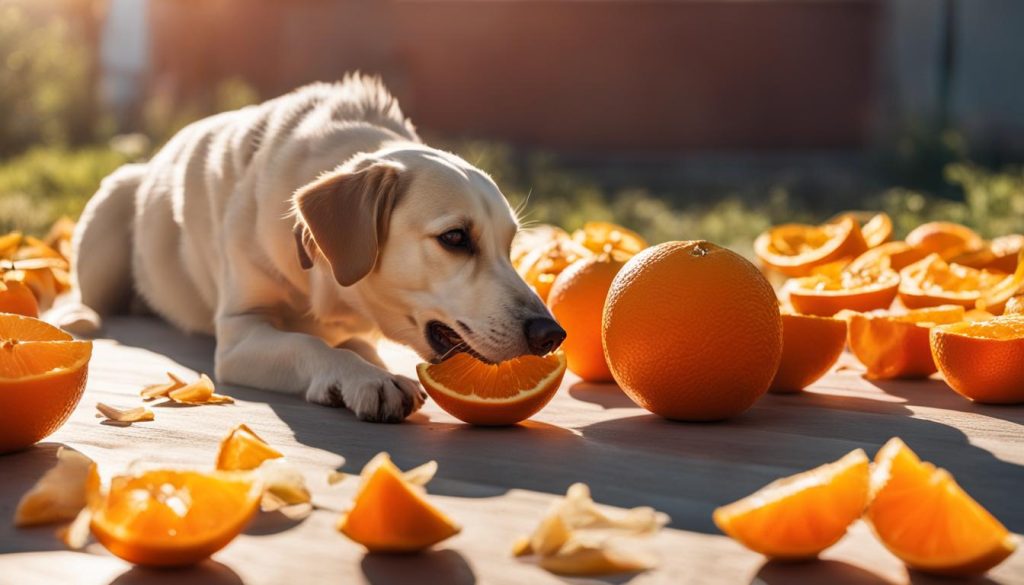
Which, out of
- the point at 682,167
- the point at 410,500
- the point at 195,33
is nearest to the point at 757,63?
the point at 682,167

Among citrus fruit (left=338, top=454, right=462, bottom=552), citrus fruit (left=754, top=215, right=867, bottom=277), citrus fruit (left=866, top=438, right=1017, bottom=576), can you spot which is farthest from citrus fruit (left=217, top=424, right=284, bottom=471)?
citrus fruit (left=754, top=215, right=867, bottom=277)

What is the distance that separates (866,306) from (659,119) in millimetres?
16096

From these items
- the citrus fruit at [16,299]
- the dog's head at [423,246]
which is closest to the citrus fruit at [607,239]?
the dog's head at [423,246]

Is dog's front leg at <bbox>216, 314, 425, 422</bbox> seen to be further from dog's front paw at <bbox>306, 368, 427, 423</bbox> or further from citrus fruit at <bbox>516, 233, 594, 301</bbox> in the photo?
citrus fruit at <bbox>516, 233, 594, 301</bbox>

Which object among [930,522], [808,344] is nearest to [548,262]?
[808,344]

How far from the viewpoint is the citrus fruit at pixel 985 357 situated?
2.86m

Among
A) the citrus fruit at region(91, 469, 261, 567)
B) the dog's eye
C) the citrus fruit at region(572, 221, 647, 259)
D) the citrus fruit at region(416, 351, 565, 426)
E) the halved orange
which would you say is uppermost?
the dog's eye

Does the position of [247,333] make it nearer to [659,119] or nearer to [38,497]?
[38,497]

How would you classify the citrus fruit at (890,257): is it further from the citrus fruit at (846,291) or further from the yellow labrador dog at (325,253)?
the yellow labrador dog at (325,253)

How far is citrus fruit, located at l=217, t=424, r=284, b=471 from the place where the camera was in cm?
220

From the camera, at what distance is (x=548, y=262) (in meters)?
3.95

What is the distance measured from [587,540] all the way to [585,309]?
5.33 ft

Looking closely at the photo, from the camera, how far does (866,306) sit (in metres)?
3.64

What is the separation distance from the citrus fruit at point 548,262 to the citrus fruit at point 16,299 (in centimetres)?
164
